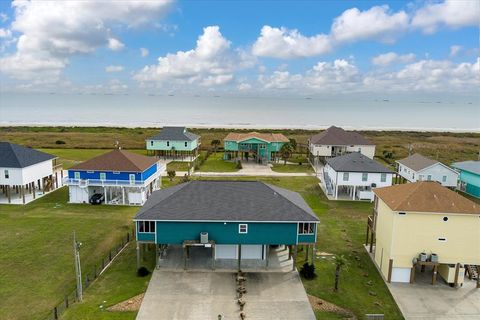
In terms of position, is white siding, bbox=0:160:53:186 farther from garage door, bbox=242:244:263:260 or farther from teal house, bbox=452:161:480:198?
teal house, bbox=452:161:480:198

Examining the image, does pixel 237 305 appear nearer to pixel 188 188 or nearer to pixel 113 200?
pixel 188 188

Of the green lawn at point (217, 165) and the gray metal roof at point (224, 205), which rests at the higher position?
the gray metal roof at point (224, 205)

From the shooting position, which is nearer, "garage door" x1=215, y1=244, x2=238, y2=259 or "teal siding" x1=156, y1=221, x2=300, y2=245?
"teal siding" x1=156, y1=221, x2=300, y2=245

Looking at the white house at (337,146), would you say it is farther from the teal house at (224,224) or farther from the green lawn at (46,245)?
the teal house at (224,224)

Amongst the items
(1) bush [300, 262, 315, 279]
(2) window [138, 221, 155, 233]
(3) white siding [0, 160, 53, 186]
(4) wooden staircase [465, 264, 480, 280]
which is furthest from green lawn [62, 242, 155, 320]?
(4) wooden staircase [465, 264, 480, 280]

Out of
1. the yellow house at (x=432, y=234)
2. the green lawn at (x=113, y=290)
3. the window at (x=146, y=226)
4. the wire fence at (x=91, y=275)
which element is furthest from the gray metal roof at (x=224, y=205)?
the yellow house at (x=432, y=234)

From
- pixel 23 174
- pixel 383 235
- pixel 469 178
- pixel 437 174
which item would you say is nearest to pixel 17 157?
pixel 23 174

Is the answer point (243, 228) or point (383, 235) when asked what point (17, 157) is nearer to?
point (243, 228)
